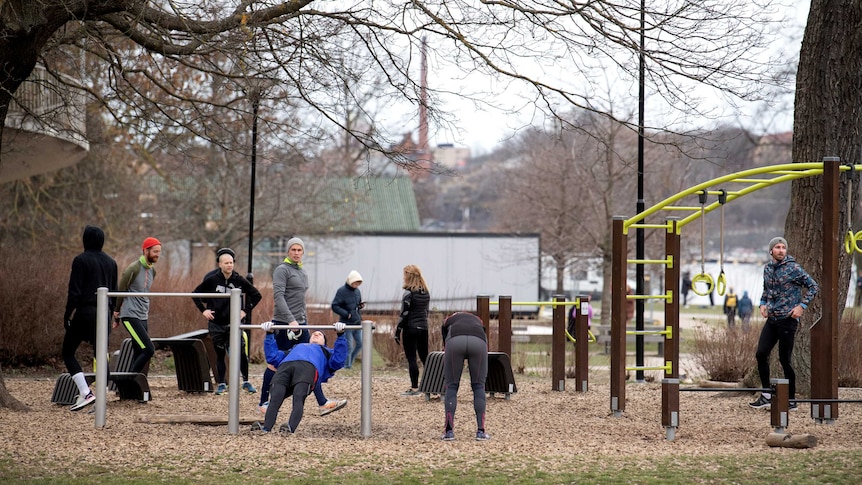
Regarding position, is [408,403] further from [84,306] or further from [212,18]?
[212,18]

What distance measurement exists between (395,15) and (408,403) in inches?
175

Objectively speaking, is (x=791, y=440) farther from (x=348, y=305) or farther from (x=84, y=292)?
(x=348, y=305)

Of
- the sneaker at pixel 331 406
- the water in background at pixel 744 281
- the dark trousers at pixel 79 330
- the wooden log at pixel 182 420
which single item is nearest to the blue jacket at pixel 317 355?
the sneaker at pixel 331 406

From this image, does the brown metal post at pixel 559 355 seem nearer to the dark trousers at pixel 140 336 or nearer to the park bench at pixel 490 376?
the park bench at pixel 490 376

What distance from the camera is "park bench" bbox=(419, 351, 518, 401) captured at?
39.5ft

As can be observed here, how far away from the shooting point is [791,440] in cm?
860

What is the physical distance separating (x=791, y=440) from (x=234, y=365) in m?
4.78

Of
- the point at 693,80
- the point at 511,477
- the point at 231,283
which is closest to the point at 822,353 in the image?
the point at 693,80

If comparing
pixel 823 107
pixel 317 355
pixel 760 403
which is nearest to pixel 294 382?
pixel 317 355

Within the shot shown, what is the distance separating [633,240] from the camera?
3189cm

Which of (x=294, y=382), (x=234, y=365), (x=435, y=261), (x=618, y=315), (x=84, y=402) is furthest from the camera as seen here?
(x=435, y=261)

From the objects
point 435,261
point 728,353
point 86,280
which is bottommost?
point 728,353

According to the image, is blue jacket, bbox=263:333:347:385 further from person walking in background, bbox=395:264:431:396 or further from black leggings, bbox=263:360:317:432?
person walking in background, bbox=395:264:431:396

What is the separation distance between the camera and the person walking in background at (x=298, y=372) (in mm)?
8836
